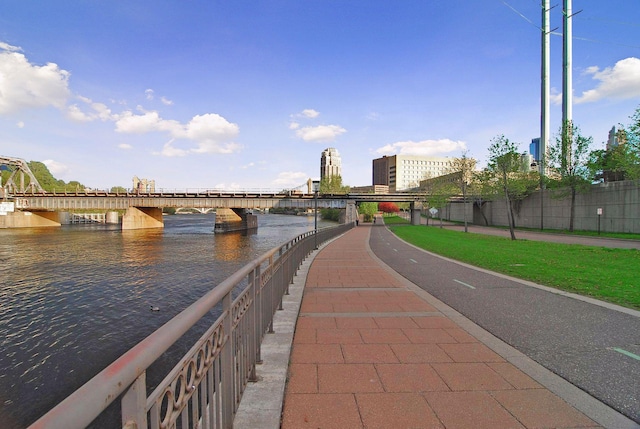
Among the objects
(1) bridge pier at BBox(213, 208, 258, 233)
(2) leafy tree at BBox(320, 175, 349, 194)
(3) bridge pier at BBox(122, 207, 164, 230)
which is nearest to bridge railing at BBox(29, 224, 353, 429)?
(1) bridge pier at BBox(213, 208, 258, 233)

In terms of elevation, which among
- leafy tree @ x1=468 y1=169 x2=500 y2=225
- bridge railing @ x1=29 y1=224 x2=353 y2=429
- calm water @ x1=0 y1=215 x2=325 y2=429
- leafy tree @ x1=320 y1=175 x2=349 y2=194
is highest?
leafy tree @ x1=320 y1=175 x2=349 y2=194

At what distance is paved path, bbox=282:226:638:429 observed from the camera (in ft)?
10.7

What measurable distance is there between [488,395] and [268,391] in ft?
7.27

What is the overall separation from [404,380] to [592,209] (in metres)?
42.2

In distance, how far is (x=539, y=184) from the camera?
47594 millimetres

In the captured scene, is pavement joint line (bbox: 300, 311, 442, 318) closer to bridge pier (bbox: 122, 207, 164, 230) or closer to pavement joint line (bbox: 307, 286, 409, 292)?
pavement joint line (bbox: 307, 286, 409, 292)

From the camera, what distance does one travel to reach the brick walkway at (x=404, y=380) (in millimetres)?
3266

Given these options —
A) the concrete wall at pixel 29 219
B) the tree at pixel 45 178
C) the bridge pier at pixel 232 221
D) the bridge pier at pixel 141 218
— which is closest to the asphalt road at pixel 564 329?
the bridge pier at pixel 232 221

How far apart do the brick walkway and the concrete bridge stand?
5487 cm

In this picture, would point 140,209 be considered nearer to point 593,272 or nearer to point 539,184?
point 539,184

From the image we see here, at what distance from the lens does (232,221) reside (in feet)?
225

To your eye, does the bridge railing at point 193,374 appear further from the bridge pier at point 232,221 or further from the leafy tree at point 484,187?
the bridge pier at point 232,221

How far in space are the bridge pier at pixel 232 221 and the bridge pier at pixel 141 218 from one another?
13.3m

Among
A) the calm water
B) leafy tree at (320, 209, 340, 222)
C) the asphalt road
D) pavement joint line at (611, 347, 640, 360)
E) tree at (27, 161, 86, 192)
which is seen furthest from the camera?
tree at (27, 161, 86, 192)
